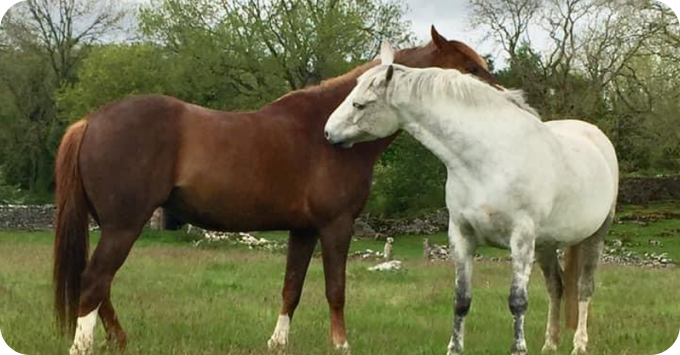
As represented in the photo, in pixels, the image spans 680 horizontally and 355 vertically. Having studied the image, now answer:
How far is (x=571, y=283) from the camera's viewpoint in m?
6.75

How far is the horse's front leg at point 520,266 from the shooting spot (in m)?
5.07

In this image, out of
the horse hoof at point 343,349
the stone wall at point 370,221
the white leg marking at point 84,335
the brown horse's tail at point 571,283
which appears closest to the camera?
the white leg marking at point 84,335

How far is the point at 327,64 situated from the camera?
31.9m

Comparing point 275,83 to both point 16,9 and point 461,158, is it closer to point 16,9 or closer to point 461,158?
point 16,9

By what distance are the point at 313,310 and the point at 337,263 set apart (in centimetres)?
265

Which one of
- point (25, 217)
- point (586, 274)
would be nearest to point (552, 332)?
point (586, 274)

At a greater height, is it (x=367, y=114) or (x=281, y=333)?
(x=367, y=114)

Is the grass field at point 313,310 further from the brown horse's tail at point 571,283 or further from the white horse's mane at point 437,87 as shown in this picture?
the white horse's mane at point 437,87

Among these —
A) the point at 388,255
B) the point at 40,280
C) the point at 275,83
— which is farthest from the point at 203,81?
the point at 40,280

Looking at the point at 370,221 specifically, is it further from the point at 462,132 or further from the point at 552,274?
the point at 462,132

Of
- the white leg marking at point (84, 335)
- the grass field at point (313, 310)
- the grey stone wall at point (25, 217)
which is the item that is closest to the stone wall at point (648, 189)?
the grass field at point (313, 310)

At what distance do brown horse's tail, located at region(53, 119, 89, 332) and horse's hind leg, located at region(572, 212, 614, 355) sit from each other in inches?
160

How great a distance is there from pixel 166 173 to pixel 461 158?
215 cm

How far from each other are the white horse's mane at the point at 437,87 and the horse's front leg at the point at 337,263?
43.8 inches
